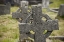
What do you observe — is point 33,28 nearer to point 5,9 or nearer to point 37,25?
point 37,25

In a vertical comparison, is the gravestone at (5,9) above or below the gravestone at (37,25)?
below

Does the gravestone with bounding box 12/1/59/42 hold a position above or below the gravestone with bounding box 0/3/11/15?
above

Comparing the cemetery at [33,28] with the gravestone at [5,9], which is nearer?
the cemetery at [33,28]

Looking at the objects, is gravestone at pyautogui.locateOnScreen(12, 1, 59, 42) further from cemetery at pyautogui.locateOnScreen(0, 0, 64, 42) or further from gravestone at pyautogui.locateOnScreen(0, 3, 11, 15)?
gravestone at pyautogui.locateOnScreen(0, 3, 11, 15)

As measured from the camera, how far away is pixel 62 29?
973cm

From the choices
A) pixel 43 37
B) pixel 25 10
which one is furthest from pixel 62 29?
pixel 43 37

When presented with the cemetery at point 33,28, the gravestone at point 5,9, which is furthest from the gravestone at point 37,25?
the gravestone at point 5,9

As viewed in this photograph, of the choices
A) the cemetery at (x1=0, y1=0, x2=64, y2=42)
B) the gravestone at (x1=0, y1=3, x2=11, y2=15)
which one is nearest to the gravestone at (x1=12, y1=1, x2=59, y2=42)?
the cemetery at (x1=0, y1=0, x2=64, y2=42)

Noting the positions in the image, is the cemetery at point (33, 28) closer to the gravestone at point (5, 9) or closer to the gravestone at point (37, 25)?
the gravestone at point (37, 25)

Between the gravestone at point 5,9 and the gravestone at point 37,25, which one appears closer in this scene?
the gravestone at point 37,25

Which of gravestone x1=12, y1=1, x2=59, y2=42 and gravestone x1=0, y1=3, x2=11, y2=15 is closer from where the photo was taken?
gravestone x1=12, y1=1, x2=59, y2=42

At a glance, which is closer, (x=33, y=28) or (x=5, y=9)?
(x=33, y=28)

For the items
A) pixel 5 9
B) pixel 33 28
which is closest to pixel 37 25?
pixel 33 28

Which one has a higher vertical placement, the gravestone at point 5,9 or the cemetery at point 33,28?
the cemetery at point 33,28
